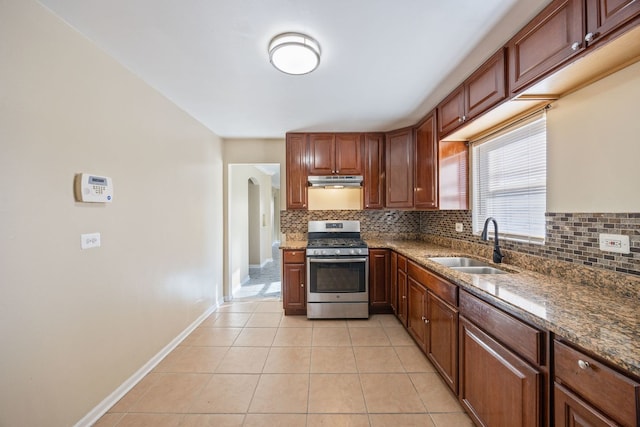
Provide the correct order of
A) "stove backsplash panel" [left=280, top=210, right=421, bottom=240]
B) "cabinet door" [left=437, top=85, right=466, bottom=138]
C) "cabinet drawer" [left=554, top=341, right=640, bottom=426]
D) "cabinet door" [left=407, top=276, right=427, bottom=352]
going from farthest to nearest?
"stove backsplash panel" [left=280, top=210, right=421, bottom=240]
"cabinet door" [left=407, top=276, right=427, bottom=352]
"cabinet door" [left=437, top=85, right=466, bottom=138]
"cabinet drawer" [left=554, top=341, right=640, bottom=426]

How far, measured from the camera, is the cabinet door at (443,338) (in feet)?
5.47

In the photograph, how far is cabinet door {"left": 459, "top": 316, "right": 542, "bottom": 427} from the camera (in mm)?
1052

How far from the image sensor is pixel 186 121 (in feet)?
8.96

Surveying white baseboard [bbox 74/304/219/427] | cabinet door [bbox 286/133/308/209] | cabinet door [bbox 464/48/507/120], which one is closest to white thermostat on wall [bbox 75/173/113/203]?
white baseboard [bbox 74/304/219/427]

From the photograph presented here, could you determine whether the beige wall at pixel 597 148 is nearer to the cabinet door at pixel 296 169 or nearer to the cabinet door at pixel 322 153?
the cabinet door at pixel 322 153

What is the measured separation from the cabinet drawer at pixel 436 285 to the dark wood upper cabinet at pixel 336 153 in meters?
1.58

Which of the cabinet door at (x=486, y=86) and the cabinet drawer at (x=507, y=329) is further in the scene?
the cabinet door at (x=486, y=86)

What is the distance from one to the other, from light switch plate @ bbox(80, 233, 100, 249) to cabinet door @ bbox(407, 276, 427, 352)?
2.49 m

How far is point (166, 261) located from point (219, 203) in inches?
54.6

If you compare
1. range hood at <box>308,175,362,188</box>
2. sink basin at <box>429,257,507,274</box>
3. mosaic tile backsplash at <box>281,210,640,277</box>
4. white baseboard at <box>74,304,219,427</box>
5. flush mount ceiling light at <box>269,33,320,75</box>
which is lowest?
white baseboard at <box>74,304,219,427</box>

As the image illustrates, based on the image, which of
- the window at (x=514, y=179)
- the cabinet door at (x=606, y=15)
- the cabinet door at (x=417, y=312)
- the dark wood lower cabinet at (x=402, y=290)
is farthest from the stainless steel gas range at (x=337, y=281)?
the cabinet door at (x=606, y=15)

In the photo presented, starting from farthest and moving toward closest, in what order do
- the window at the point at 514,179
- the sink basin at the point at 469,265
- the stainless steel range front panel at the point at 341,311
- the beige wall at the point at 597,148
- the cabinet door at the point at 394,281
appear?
1. the stainless steel range front panel at the point at 341,311
2. the cabinet door at the point at 394,281
3. the sink basin at the point at 469,265
4. the window at the point at 514,179
5. the beige wall at the point at 597,148

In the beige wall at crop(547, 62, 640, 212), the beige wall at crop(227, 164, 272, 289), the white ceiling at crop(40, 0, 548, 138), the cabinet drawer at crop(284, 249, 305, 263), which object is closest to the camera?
the beige wall at crop(547, 62, 640, 212)

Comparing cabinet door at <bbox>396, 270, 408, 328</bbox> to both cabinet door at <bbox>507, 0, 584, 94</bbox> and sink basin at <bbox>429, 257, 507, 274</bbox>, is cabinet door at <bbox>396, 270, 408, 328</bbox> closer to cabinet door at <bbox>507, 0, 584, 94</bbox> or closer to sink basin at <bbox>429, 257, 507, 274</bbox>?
sink basin at <bbox>429, 257, 507, 274</bbox>
